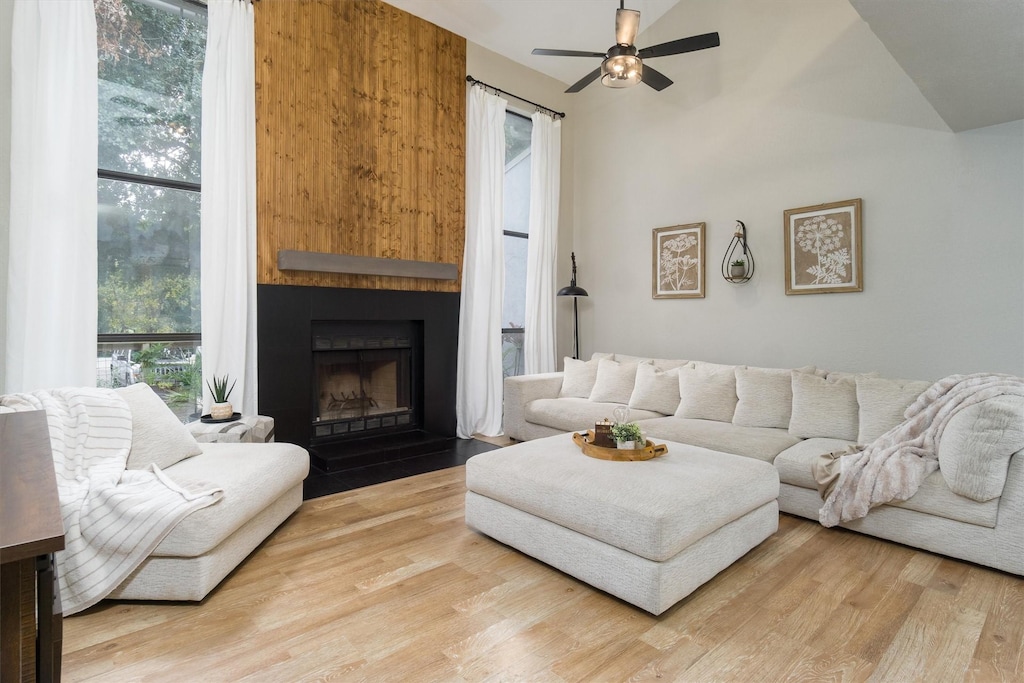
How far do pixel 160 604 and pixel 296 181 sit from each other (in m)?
2.81

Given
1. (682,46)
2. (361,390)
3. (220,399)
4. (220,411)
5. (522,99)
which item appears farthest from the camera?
(522,99)

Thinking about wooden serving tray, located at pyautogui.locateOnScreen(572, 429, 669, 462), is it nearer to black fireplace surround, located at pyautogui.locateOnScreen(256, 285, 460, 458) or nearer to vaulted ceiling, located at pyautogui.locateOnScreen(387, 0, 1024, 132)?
vaulted ceiling, located at pyautogui.locateOnScreen(387, 0, 1024, 132)

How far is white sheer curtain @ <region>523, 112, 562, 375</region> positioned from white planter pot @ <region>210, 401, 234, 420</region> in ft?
9.22

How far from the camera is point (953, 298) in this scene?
3.42 m

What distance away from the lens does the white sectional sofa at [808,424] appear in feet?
7.64

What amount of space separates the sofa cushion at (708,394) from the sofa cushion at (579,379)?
0.85 m

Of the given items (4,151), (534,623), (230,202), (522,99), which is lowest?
(534,623)

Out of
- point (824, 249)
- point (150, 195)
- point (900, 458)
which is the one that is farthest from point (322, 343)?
point (824, 249)

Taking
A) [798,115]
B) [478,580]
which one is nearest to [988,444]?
[478,580]

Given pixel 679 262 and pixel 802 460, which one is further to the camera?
pixel 679 262

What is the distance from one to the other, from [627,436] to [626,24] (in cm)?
223

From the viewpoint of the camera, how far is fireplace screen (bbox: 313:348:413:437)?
167 inches

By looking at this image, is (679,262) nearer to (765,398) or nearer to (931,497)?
(765,398)

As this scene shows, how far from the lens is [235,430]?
316cm
